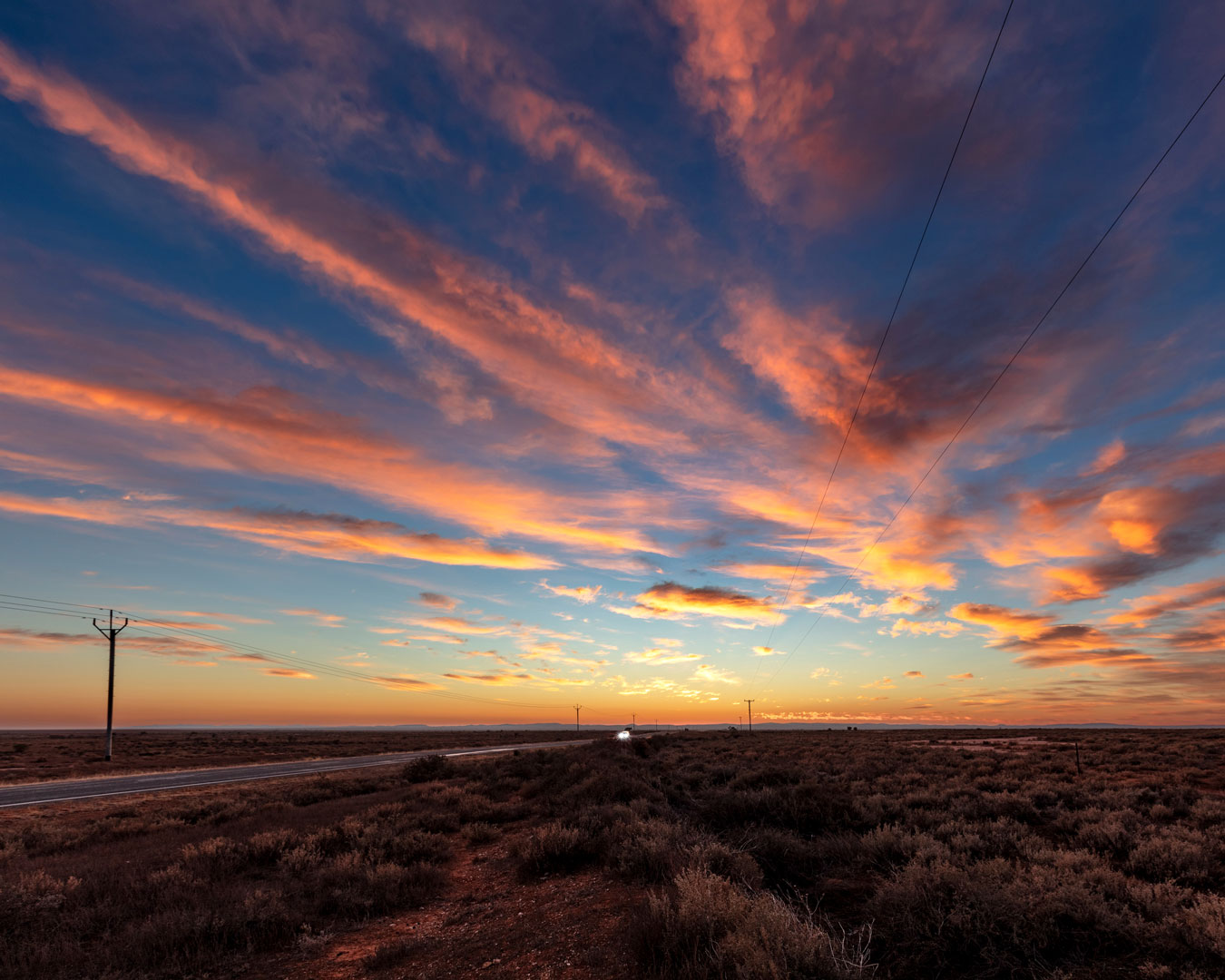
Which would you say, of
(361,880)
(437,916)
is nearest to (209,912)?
(361,880)

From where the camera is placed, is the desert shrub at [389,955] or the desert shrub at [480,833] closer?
the desert shrub at [389,955]

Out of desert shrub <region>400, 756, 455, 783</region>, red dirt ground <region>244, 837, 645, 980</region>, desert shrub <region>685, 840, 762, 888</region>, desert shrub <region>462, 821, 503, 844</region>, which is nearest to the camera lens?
red dirt ground <region>244, 837, 645, 980</region>

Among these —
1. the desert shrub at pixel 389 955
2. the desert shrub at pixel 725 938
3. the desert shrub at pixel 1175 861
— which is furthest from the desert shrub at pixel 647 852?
the desert shrub at pixel 1175 861

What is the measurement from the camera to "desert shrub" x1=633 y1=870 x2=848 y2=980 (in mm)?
5883

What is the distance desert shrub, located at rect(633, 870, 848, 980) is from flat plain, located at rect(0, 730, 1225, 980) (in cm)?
3

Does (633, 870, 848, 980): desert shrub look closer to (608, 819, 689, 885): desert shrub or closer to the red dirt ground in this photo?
the red dirt ground

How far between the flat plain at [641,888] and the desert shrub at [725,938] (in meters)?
0.03

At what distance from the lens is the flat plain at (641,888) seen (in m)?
7.29

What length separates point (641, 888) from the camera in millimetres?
9750

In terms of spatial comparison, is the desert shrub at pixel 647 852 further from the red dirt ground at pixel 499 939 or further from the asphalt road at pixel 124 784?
the asphalt road at pixel 124 784

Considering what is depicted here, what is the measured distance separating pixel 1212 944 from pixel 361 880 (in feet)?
41.5

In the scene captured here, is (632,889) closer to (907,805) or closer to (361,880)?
(361,880)

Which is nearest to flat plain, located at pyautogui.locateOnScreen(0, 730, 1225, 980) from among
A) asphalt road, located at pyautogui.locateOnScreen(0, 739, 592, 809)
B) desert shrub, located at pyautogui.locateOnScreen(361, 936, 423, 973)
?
desert shrub, located at pyautogui.locateOnScreen(361, 936, 423, 973)

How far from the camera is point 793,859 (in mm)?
12039
